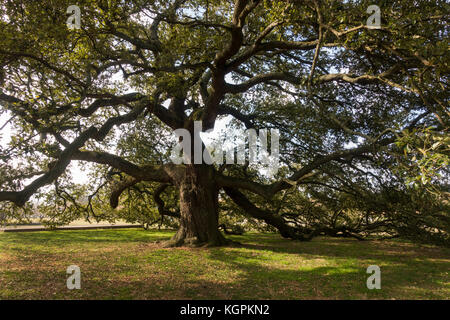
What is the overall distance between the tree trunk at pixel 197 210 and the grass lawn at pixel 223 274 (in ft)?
3.29

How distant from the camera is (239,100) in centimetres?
1498

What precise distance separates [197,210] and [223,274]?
5142mm

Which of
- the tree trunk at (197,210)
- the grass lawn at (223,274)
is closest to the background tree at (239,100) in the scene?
the tree trunk at (197,210)

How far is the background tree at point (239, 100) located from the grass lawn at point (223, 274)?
1.89 metres

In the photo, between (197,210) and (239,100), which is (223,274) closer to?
(197,210)

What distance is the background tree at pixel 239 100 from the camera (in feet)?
23.0

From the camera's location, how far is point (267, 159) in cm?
1406

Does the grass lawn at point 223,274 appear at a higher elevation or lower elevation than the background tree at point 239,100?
lower

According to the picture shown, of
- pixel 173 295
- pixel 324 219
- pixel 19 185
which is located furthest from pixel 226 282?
pixel 324 219

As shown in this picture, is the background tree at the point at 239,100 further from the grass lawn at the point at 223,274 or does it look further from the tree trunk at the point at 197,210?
the grass lawn at the point at 223,274

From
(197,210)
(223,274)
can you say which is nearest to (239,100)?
(197,210)

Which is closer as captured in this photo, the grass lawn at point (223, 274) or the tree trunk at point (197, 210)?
the grass lawn at point (223, 274)

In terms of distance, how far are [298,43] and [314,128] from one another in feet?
13.9
